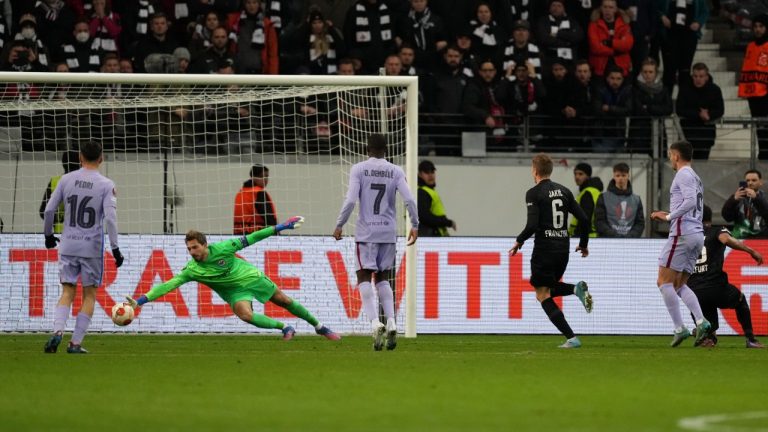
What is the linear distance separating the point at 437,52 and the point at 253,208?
17.5 feet

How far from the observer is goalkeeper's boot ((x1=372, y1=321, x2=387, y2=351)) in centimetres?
1322

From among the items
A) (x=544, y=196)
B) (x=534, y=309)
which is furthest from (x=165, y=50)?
(x=544, y=196)

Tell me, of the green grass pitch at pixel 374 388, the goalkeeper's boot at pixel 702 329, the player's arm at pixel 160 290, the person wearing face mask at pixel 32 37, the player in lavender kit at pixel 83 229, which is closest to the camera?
the green grass pitch at pixel 374 388

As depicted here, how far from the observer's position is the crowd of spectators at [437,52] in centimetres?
2064

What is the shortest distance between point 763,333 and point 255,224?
264 inches

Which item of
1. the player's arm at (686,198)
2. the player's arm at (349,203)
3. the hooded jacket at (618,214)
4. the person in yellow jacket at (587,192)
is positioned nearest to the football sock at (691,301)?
the player's arm at (686,198)

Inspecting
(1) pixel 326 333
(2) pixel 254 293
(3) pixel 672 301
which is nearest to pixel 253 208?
(2) pixel 254 293

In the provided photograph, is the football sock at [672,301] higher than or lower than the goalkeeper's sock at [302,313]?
higher

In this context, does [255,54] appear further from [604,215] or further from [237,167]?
[604,215]

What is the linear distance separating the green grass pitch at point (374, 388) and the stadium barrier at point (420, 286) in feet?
9.33

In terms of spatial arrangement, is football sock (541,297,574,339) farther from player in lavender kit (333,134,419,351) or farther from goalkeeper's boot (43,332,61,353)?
goalkeeper's boot (43,332,61,353)

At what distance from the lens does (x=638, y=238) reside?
18.3 m

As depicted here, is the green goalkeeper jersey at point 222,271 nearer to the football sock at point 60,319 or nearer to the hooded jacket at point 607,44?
the football sock at point 60,319

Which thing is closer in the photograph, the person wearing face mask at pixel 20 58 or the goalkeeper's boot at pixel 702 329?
the goalkeeper's boot at pixel 702 329
